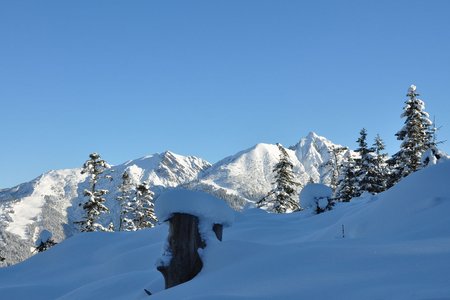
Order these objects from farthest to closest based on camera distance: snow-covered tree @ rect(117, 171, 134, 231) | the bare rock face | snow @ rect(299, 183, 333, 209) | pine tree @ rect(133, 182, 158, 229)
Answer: pine tree @ rect(133, 182, 158, 229), snow-covered tree @ rect(117, 171, 134, 231), snow @ rect(299, 183, 333, 209), the bare rock face

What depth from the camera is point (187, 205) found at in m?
5.73

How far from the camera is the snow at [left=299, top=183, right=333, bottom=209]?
16344mm

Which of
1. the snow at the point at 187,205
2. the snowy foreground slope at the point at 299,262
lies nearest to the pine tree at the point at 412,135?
the snowy foreground slope at the point at 299,262

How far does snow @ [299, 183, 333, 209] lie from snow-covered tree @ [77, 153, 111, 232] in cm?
1956

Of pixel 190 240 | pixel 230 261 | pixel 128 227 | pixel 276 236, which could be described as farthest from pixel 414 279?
pixel 128 227

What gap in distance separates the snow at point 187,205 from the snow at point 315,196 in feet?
36.1

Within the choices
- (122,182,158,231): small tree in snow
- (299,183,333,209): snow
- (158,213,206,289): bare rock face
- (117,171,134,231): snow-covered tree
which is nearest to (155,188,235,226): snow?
(158,213,206,289): bare rock face

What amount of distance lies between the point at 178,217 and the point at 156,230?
24.7 ft

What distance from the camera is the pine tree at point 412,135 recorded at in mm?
28156

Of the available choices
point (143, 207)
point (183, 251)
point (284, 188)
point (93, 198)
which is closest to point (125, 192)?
point (143, 207)

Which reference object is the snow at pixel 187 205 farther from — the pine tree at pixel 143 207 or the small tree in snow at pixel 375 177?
the pine tree at pixel 143 207

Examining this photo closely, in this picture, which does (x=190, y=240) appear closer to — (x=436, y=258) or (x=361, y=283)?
(x=361, y=283)

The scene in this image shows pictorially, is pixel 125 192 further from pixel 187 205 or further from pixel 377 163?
pixel 187 205

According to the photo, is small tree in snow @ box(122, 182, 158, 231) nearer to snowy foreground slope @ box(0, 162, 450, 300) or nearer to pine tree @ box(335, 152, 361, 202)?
pine tree @ box(335, 152, 361, 202)
